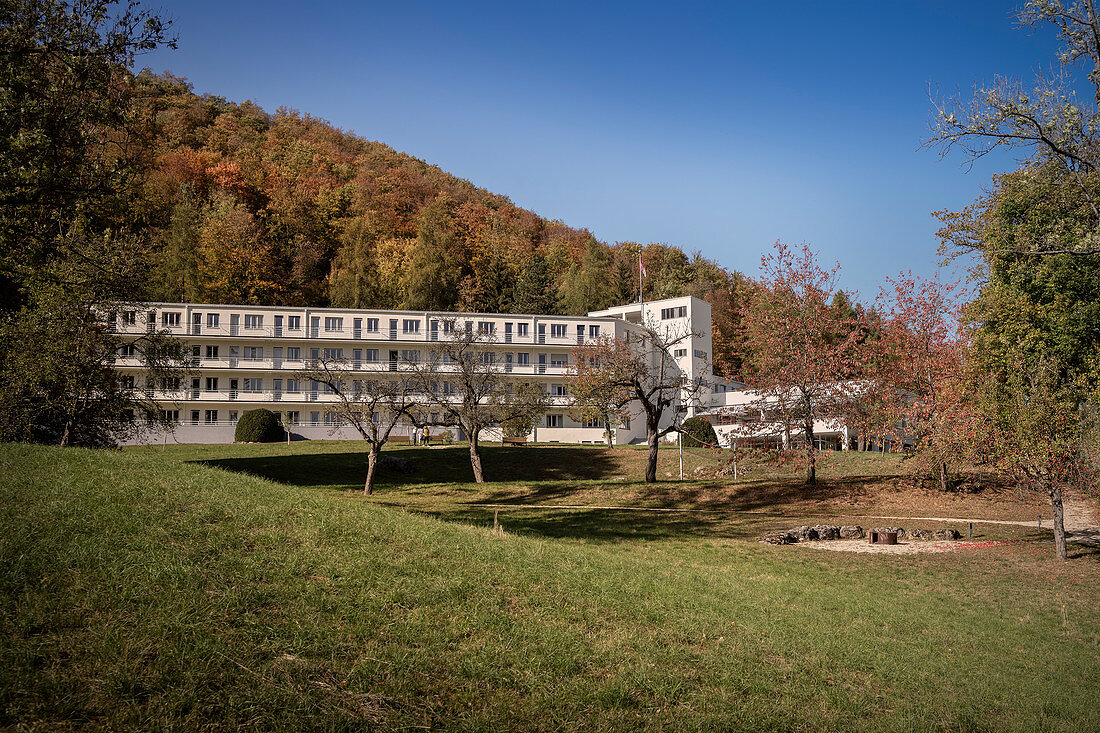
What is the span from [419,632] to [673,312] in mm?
63071

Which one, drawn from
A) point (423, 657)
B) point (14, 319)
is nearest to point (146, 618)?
point (423, 657)

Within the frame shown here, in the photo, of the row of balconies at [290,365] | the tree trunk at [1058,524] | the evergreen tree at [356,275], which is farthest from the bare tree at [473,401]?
the evergreen tree at [356,275]

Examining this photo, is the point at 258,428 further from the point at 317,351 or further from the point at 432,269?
the point at 432,269

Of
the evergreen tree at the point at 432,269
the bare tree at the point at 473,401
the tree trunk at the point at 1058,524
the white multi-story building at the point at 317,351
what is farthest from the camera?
the evergreen tree at the point at 432,269

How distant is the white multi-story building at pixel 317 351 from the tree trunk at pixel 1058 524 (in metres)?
36.7

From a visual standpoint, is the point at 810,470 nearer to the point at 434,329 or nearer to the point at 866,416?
the point at 866,416

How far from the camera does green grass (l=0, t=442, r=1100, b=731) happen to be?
17.6 feet

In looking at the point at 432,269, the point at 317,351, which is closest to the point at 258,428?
the point at 317,351

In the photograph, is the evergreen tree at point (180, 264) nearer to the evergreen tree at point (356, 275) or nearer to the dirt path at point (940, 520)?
the evergreen tree at point (356, 275)

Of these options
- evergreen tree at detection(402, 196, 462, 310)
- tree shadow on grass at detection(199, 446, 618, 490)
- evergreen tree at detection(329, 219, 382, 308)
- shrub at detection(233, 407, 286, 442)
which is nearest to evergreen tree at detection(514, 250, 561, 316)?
evergreen tree at detection(402, 196, 462, 310)

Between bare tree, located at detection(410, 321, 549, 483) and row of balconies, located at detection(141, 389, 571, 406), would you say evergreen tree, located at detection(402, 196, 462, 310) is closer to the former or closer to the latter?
row of balconies, located at detection(141, 389, 571, 406)

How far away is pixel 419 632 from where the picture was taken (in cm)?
684

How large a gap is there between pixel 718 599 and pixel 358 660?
22.4 ft

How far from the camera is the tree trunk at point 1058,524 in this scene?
58.0ft
